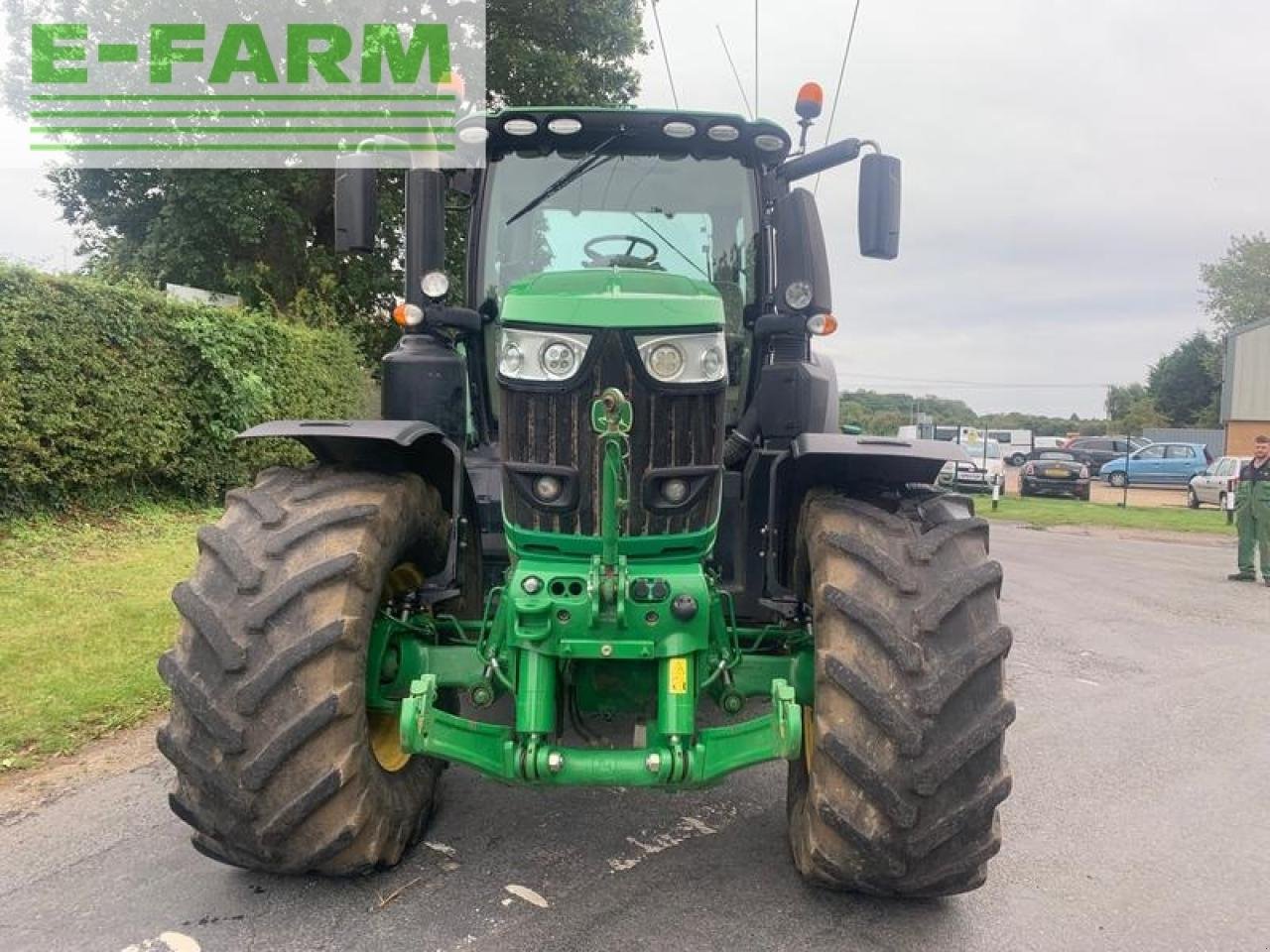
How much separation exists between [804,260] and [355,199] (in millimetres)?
1754

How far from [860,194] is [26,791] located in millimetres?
4066

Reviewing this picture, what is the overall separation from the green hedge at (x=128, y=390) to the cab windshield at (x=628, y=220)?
564 cm

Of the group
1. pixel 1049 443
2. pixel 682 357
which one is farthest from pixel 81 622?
pixel 1049 443

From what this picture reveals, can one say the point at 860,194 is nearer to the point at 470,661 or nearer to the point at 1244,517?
the point at 470,661

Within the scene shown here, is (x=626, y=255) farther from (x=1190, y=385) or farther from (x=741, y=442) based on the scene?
(x=1190, y=385)

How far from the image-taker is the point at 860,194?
3.64 metres

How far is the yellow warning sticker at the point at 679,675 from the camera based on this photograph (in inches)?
108

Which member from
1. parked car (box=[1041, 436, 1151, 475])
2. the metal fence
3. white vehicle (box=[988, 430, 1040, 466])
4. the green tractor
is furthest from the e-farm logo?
the metal fence

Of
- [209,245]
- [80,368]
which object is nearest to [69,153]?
[209,245]

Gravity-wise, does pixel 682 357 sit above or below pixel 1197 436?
above

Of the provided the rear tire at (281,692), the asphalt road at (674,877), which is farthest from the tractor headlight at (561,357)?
the asphalt road at (674,877)

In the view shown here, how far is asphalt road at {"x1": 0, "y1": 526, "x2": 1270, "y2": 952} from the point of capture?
2.73 meters

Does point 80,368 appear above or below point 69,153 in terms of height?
below

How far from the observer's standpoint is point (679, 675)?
275cm
